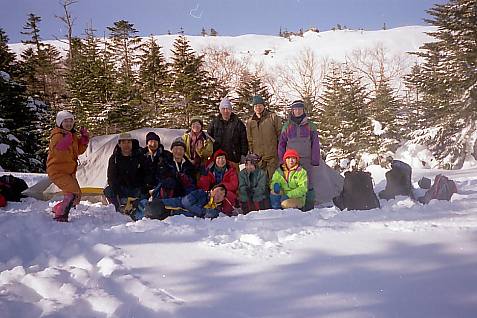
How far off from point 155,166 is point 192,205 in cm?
94

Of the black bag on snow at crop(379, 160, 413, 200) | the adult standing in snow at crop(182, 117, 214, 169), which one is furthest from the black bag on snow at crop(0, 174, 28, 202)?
the black bag on snow at crop(379, 160, 413, 200)

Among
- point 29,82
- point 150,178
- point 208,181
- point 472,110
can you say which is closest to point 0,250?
point 150,178

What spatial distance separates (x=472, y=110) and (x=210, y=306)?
59.9 ft

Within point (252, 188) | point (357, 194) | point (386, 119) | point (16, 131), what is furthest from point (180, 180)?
point (386, 119)

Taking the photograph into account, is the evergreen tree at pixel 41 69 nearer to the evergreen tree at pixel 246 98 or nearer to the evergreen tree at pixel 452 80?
the evergreen tree at pixel 246 98

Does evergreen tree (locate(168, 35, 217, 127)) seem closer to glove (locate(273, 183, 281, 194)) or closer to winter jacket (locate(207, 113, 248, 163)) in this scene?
winter jacket (locate(207, 113, 248, 163))

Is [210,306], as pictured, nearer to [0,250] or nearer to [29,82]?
[0,250]

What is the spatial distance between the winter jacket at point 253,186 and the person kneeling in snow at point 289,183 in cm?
20

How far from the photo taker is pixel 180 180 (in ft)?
18.6

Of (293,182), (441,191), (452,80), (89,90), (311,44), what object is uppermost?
(311,44)

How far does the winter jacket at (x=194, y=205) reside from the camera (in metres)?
5.24

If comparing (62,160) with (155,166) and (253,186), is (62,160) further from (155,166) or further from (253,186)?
(253,186)

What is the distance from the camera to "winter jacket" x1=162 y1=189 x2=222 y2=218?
A: 5242 millimetres

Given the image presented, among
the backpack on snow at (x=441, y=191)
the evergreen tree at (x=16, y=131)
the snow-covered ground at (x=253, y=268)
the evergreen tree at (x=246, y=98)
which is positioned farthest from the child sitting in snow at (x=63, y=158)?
the evergreen tree at (x=246, y=98)
